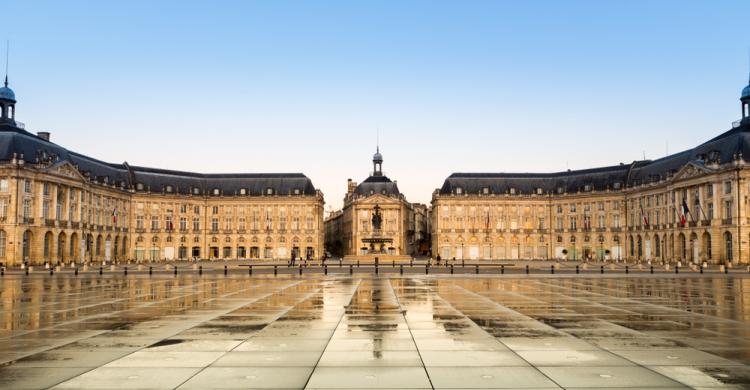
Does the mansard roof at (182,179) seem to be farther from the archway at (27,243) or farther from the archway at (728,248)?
the archway at (728,248)

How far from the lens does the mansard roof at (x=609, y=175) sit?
93.3 meters

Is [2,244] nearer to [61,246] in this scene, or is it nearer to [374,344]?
[61,246]

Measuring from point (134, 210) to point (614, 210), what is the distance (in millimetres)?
96708

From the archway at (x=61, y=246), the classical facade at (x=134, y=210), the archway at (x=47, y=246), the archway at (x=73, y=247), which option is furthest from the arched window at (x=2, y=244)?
the archway at (x=73, y=247)

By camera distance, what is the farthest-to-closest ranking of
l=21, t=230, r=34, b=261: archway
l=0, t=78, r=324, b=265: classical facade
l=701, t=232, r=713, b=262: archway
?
1. l=701, t=232, r=713, b=262: archway
2. l=0, t=78, r=324, b=265: classical facade
3. l=21, t=230, r=34, b=261: archway

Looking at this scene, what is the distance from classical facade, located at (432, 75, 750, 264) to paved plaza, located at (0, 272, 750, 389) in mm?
72047

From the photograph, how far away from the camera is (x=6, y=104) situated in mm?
94688

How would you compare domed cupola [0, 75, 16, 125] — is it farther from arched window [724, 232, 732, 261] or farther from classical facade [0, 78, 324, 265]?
arched window [724, 232, 732, 261]

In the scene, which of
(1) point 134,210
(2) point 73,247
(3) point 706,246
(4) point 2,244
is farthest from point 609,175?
(4) point 2,244

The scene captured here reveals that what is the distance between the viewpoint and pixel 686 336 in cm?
1739

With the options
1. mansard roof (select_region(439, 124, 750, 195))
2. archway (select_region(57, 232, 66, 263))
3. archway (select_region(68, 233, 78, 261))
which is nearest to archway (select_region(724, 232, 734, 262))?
mansard roof (select_region(439, 124, 750, 195))

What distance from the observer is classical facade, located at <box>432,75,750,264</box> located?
300 feet

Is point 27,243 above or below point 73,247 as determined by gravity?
above

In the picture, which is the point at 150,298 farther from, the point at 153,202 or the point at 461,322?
the point at 153,202
